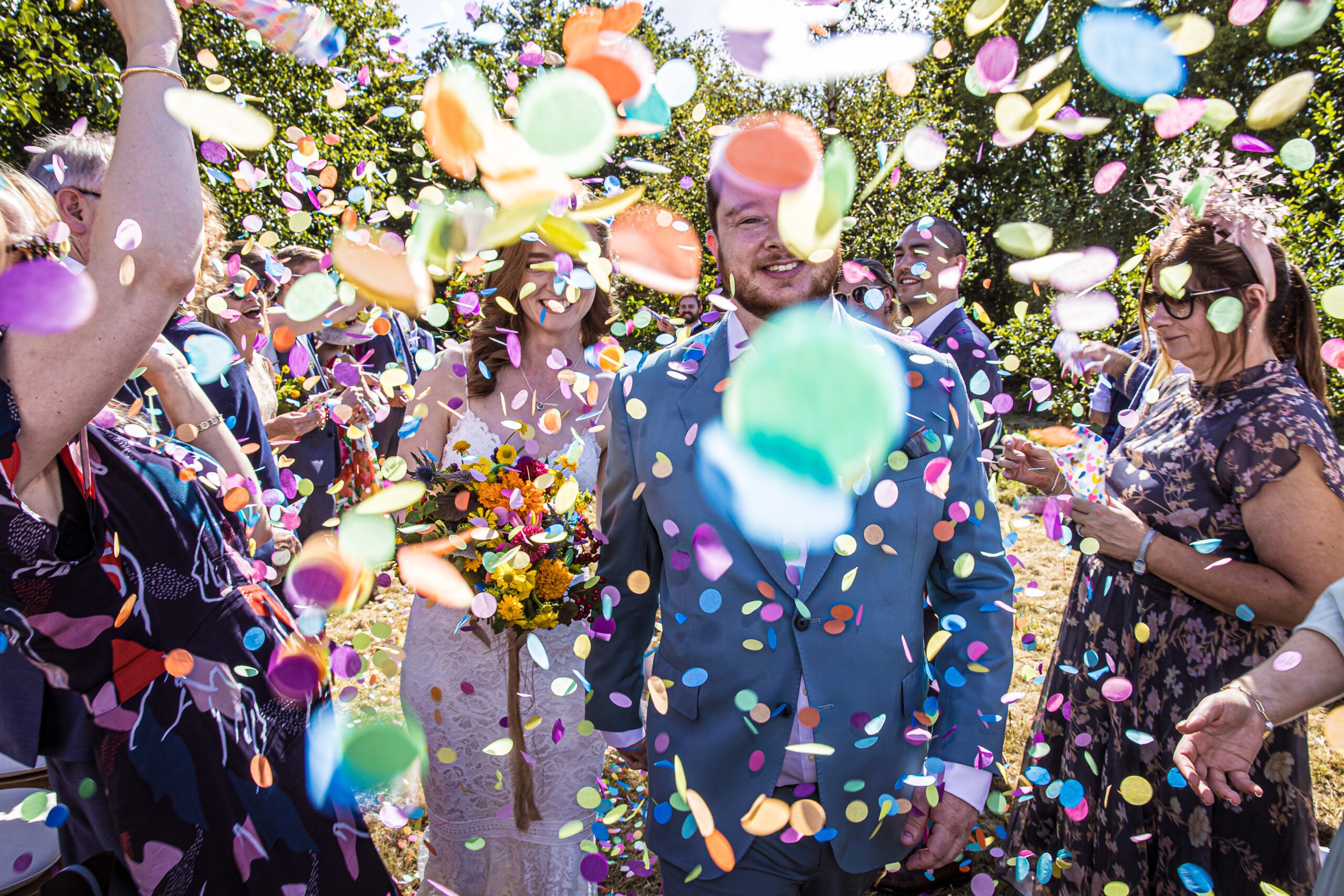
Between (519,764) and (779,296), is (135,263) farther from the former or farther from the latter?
(519,764)

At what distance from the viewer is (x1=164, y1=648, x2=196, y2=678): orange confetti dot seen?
56.2 inches

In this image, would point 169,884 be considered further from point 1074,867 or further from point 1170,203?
point 1170,203

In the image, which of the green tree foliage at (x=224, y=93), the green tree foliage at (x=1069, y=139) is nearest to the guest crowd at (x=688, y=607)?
the green tree foliage at (x=224, y=93)

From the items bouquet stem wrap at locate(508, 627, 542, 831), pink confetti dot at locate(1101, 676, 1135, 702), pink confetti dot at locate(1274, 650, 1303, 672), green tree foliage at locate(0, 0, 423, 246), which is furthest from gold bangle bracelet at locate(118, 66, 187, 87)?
green tree foliage at locate(0, 0, 423, 246)

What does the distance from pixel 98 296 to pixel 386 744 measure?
1.41 meters

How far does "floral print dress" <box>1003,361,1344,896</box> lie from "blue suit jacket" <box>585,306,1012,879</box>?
0.76m

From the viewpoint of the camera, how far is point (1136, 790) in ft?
7.07

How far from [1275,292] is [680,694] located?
1945 millimetres

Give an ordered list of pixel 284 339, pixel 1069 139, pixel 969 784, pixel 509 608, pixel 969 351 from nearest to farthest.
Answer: pixel 969 784, pixel 509 608, pixel 284 339, pixel 969 351, pixel 1069 139

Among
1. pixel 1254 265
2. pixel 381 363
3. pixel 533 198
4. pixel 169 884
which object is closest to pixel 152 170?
pixel 533 198

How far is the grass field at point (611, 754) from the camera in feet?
9.73

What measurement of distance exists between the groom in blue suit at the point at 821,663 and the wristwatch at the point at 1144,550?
0.71m

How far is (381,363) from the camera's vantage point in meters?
4.97

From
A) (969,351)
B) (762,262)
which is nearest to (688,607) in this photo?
(762,262)
